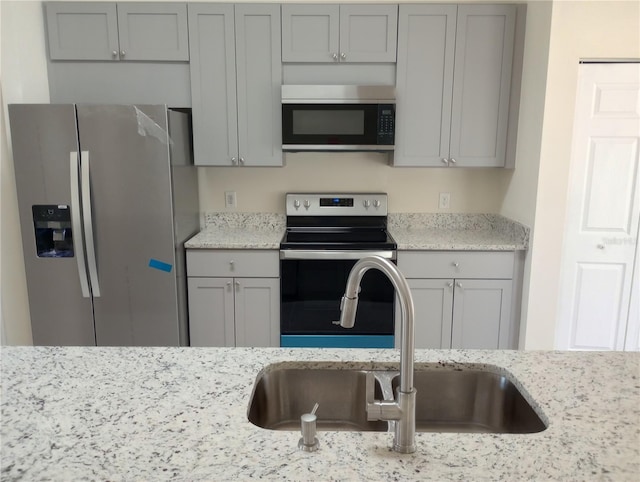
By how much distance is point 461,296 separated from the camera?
9.21 ft

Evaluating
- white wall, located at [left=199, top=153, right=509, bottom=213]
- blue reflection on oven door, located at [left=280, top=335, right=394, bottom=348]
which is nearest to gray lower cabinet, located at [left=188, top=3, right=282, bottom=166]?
white wall, located at [left=199, top=153, right=509, bottom=213]

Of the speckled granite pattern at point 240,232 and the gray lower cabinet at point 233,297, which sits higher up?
the speckled granite pattern at point 240,232

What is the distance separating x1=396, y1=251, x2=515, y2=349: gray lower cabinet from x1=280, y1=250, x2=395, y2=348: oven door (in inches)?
7.0

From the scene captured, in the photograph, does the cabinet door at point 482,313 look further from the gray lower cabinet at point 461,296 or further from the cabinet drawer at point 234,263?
the cabinet drawer at point 234,263

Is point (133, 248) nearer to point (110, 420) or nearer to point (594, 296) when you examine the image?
point (110, 420)

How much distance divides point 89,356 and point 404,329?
0.92 metres

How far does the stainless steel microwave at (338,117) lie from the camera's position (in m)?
2.78

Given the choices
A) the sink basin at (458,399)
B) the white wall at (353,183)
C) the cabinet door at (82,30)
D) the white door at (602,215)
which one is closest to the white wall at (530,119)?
→ the white door at (602,215)

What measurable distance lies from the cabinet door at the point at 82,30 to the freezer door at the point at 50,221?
0.53 m

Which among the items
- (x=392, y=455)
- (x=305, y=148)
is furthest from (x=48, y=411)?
(x=305, y=148)

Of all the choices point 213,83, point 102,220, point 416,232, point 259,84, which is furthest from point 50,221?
point 416,232

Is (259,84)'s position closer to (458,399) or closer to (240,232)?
(240,232)

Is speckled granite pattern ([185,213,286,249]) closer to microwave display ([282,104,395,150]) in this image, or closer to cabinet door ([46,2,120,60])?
microwave display ([282,104,395,150])

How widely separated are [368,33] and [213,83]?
3.23 ft
